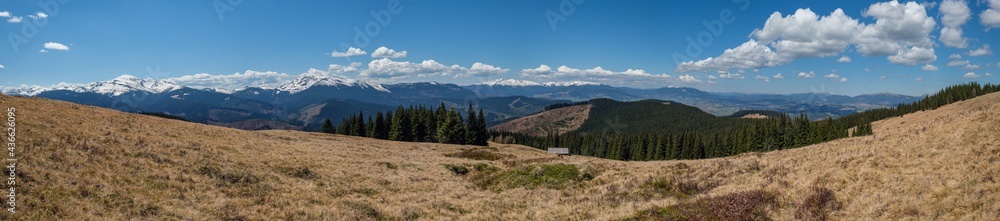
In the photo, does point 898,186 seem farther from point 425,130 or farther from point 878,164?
point 425,130

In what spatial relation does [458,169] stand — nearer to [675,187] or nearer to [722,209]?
[675,187]

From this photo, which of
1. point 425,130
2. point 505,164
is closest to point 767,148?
point 425,130

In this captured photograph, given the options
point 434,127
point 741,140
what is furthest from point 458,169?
point 741,140

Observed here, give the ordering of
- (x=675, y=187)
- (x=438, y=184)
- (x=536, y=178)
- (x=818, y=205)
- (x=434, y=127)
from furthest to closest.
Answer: (x=434, y=127) → (x=438, y=184) → (x=536, y=178) → (x=675, y=187) → (x=818, y=205)

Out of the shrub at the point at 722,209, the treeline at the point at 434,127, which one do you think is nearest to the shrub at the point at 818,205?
the shrub at the point at 722,209

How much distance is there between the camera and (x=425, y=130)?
104125 millimetres

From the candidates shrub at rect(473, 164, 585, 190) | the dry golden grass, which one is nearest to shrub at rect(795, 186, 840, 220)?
the dry golden grass

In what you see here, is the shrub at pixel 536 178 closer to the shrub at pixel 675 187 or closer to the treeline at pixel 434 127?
the shrub at pixel 675 187

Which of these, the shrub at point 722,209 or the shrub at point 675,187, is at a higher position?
the shrub at point 722,209

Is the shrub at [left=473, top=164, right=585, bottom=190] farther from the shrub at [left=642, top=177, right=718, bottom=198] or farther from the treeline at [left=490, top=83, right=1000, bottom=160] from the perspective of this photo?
the treeline at [left=490, top=83, right=1000, bottom=160]

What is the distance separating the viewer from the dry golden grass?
13.6 metres

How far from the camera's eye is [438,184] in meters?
29.7

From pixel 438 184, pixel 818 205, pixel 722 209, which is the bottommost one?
pixel 438 184

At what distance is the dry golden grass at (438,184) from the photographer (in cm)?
1355
